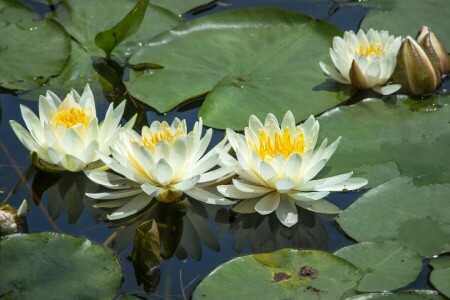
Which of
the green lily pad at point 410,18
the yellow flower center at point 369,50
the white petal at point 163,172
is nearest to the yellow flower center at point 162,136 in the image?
the white petal at point 163,172

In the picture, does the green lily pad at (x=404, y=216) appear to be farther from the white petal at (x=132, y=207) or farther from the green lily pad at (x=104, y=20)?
the green lily pad at (x=104, y=20)

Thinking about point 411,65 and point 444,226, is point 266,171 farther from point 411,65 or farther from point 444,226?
point 411,65

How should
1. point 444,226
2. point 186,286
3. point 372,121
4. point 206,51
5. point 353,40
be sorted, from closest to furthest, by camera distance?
1. point 186,286
2. point 444,226
3. point 372,121
4. point 353,40
5. point 206,51

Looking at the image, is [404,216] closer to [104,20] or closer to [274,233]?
→ [274,233]

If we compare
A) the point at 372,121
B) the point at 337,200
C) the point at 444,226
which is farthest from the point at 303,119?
the point at 444,226

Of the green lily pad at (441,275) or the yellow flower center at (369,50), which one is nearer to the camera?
the green lily pad at (441,275)

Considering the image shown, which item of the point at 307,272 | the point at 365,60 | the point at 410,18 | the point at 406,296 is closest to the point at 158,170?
the point at 307,272
